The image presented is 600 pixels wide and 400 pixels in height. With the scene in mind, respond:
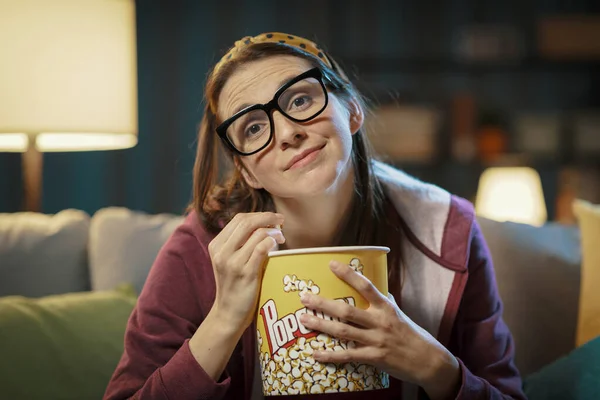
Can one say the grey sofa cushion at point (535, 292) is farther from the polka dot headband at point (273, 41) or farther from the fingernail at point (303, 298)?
the fingernail at point (303, 298)

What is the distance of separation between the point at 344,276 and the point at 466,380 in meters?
0.30

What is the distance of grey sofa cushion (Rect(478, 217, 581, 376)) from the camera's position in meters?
1.55

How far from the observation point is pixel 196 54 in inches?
161

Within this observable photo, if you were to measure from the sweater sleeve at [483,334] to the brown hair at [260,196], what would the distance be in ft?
0.43

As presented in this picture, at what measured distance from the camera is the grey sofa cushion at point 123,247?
1554 mm

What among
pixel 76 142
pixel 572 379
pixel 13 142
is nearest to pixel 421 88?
pixel 76 142

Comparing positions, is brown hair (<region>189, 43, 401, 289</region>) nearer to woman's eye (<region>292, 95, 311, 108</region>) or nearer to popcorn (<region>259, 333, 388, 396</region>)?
woman's eye (<region>292, 95, 311, 108</region>)

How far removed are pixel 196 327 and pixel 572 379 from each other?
2.11ft

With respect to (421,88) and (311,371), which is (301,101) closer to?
(311,371)

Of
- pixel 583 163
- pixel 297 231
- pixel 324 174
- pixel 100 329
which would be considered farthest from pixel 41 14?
pixel 583 163

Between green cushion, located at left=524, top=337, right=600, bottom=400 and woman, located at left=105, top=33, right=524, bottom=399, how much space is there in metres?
0.11

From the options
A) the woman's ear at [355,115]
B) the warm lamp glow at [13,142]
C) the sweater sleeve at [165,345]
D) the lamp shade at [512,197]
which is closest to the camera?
the sweater sleeve at [165,345]

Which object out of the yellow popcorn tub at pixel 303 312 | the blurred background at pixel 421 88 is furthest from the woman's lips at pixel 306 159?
the blurred background at pixel 421 88

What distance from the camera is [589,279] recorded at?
1.50 m
